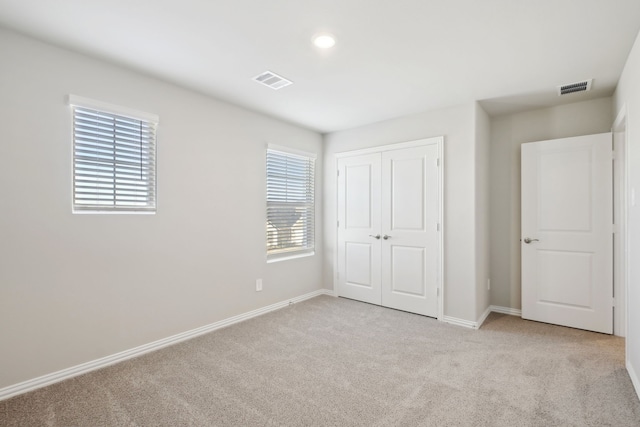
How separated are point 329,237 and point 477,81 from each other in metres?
2.74

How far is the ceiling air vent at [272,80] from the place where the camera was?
9.18ft

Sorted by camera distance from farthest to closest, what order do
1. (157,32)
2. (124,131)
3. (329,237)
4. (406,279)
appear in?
1. (329,237)
2. (406,279)
3. (124,131)
4. (157,32)

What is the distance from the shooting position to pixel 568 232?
3.41m

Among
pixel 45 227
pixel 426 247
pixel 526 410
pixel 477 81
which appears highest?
pixel 477 81

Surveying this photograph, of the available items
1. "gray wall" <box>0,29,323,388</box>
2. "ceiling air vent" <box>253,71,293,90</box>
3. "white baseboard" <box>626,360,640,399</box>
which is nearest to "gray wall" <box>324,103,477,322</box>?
"white baseboard" <box>626,360,640,399</box>

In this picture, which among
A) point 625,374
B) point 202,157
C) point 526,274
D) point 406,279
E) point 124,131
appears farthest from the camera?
point 406,279

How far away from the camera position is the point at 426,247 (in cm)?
379

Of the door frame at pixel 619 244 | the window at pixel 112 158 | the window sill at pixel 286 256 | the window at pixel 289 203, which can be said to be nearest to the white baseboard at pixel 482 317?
the door frame at pixel 619 244

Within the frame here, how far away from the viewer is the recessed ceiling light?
2172 mm

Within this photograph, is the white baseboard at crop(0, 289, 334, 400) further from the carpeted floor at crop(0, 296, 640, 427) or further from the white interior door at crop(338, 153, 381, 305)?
the white interior door at crop(338, 153, 381, 305)

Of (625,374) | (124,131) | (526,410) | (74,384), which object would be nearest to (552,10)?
(526,410)

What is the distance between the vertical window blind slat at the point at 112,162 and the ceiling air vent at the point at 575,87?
12.8 feet

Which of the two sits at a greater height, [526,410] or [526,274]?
[526,274]

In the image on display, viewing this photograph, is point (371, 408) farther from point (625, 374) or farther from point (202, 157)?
point (202, 157)
